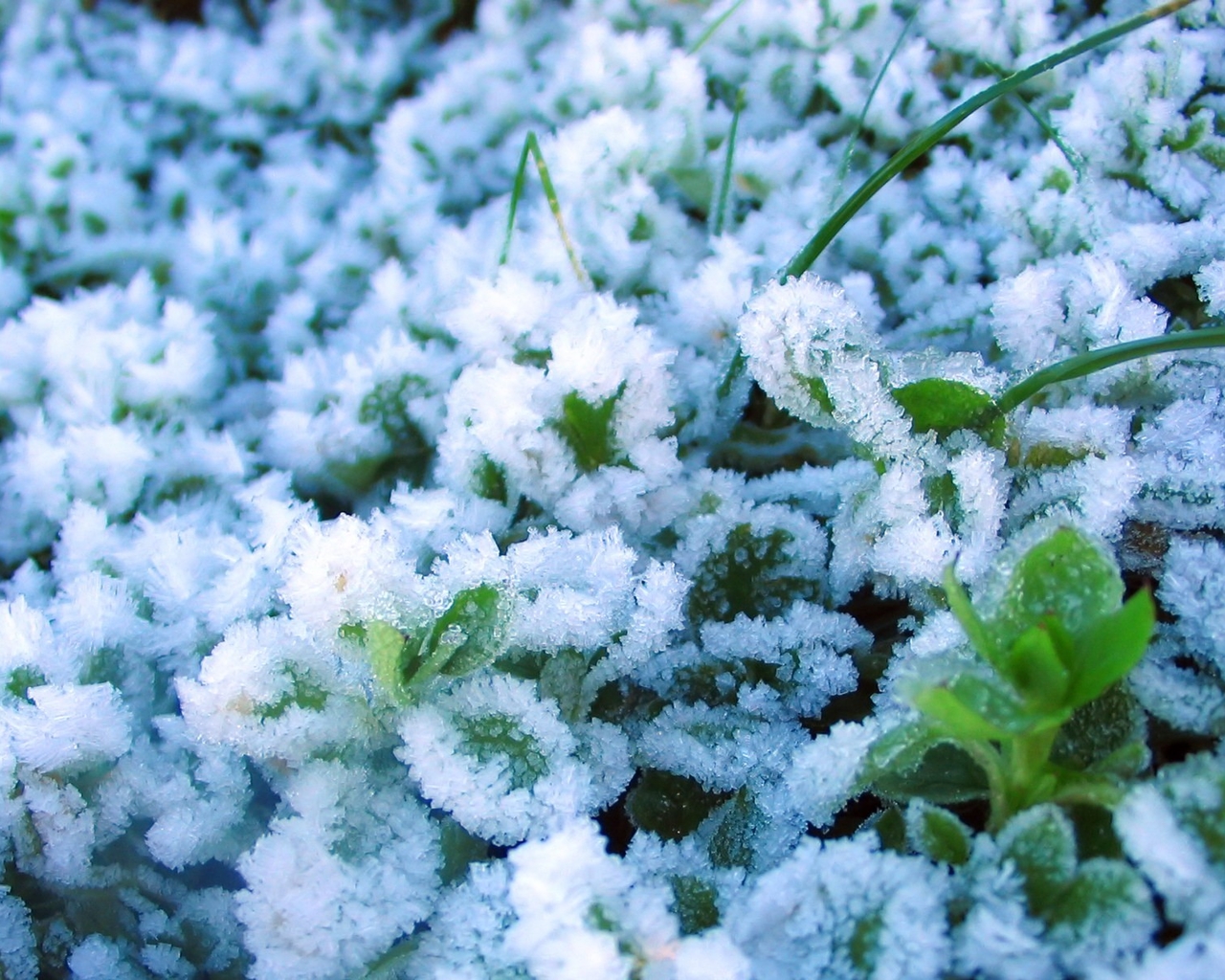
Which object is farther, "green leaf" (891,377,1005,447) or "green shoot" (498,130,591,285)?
"green shoot" (498,130,591,285)

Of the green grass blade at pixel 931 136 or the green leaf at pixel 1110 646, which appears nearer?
the green leaf at pixel 1110 646

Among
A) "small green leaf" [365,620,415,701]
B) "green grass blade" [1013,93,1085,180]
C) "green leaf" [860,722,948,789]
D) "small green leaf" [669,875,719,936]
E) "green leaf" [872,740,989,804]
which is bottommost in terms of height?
"small green leaf" [669,875,719,936]

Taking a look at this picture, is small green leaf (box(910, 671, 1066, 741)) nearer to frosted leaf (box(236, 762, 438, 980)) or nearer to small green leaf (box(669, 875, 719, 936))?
small green leaf (box(669, 875, 719, 936))

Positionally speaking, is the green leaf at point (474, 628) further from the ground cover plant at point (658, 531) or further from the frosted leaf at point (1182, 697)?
the frosted leaf at point (1182, 697)

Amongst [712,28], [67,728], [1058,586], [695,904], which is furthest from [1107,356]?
[67,728]

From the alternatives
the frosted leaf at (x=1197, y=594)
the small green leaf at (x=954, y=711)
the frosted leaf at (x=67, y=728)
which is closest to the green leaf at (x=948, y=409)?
the frosted leaf at (x=1197, y=594)

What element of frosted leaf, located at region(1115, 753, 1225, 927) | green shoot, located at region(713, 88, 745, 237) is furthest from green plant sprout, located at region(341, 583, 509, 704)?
green shoot, located at region(713, 88, 745, 237)

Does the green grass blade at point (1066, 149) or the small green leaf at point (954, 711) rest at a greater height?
the green grass blade at point (1066, 149)
